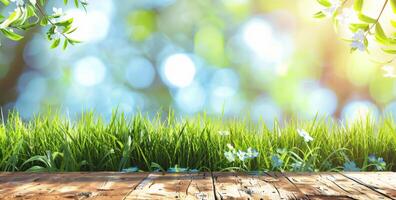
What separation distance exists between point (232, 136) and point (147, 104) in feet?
6.82

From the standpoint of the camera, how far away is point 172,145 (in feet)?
10.5

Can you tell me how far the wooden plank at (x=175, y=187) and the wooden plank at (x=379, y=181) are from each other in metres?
0.70

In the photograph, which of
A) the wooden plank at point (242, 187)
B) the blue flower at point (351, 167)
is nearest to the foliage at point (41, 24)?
the wooden plank at point (242, 187)

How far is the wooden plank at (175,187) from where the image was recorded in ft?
6.37

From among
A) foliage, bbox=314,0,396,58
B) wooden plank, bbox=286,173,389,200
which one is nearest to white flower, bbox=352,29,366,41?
foliage, bbox=314,0,396,58

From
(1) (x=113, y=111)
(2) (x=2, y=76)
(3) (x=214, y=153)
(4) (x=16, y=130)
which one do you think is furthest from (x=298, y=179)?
(2) (x=2, y=76)

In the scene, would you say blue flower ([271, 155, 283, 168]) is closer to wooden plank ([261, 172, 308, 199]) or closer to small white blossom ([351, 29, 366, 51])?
wooden plank ([261, 172, 308, 199])

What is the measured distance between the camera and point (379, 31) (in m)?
1.86

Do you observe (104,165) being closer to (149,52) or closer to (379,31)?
(379,31)

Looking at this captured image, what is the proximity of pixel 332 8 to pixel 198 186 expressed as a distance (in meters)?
0.89

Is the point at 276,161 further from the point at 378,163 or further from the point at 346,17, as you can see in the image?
the point at 346,17

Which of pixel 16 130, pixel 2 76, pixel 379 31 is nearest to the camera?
pixel 379 31

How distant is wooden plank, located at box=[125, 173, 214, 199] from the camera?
194 cm

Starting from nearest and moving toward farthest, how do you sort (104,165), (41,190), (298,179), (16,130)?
(41,190)
(298,179)
(104,165)
(16,130)
